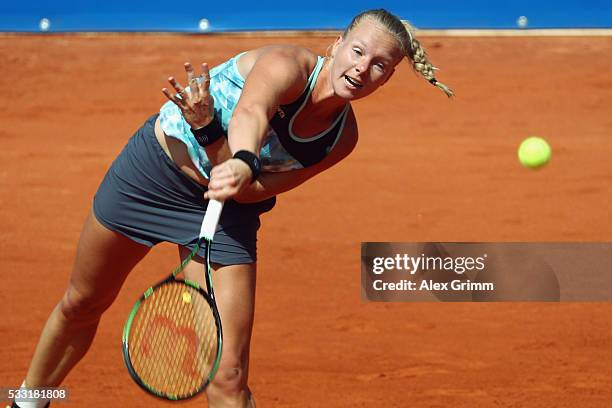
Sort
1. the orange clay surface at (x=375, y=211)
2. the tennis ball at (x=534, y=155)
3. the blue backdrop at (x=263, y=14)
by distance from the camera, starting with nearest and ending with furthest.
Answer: the orange clay surface at (x=375, y=211)
the tennis ball at (x=534, y=155)
the blue backdrop at (x=263, y=14)

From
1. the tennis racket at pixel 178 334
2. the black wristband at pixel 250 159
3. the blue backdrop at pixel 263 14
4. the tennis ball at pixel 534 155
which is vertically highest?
the blue backdrop at pixel 263 14

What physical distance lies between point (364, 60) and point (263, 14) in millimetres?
8050

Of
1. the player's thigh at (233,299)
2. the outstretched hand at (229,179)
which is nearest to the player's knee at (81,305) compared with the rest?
the player's thigh at (233,299)

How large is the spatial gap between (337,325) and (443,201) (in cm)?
216

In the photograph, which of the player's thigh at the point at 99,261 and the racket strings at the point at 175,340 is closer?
the racket strings at the point at 175,340

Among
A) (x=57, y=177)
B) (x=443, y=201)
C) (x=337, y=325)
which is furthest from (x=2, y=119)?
(x=337, y=325)

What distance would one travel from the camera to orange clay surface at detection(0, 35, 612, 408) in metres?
4.26

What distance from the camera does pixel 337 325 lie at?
4840 millimetres

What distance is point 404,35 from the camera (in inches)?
105

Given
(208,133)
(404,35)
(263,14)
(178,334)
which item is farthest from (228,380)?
(263,14)

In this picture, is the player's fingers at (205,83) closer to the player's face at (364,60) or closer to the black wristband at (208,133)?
the black wristband at (208,133)

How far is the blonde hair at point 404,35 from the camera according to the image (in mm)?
2654

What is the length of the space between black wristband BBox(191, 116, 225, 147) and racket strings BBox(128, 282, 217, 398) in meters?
0.41

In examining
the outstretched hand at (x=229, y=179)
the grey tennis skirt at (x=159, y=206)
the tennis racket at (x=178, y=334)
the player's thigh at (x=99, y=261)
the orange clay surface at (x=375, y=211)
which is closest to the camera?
the outstretched hand at (x=229, y=179)
